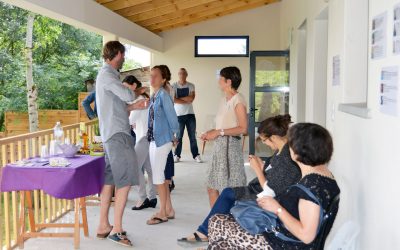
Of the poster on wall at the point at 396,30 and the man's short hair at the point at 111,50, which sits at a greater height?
the man's short hair at the point at 111,50

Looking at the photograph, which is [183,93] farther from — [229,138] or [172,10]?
[229,138]

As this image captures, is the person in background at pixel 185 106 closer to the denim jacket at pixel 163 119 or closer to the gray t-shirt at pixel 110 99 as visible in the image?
the denim jacket at pixel 163 119

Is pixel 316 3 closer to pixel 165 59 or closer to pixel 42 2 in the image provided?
pixel 42 2

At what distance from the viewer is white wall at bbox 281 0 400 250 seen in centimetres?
209

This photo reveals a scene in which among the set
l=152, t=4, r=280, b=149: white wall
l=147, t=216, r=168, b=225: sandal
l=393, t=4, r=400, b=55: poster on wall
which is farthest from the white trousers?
l=152, t=4, r=280, b=149: white wall

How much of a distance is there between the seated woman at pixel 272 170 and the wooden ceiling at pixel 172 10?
3.98m

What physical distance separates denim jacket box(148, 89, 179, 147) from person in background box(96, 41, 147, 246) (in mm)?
269

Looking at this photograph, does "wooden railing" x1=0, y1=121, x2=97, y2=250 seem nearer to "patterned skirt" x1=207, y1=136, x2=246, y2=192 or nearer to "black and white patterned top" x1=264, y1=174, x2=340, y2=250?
"patterned skirt" x1=207, y1=136, x2=246, y2=192

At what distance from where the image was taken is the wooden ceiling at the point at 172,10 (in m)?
7.25

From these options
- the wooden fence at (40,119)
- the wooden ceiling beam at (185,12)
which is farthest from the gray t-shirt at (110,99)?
the wooden fence at (40,119)

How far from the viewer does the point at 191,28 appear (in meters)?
10.2

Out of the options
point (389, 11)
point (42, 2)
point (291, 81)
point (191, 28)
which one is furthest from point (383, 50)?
point (191, 28)

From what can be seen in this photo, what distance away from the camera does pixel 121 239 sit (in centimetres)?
384

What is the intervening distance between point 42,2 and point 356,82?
112 inches
